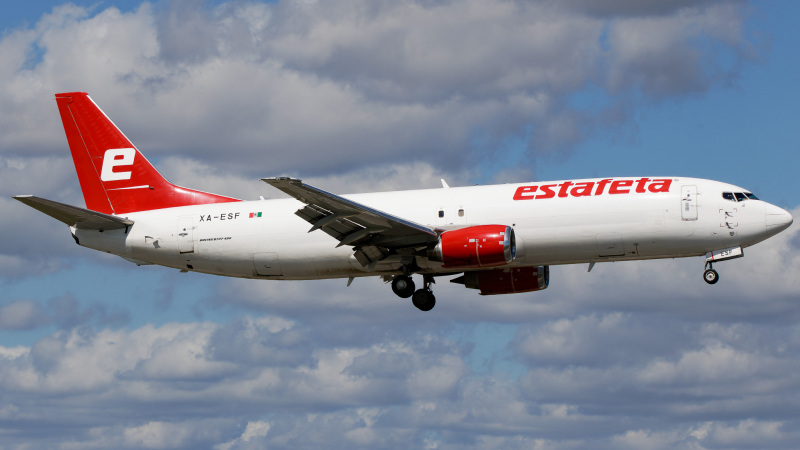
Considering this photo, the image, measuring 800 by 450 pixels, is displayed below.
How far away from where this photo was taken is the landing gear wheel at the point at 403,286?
2143 inches

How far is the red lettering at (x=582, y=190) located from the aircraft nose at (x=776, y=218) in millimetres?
7925

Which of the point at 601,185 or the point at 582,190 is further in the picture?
the point at 601,185

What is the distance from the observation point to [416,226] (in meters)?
50.7

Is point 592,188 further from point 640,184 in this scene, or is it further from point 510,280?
point 510,280

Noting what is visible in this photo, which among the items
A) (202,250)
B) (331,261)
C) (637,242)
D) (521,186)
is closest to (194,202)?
(202,250)

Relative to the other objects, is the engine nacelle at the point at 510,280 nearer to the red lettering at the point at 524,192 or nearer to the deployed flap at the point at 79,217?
the red lettering at the point at 524,192

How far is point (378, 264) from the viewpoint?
2124 inches

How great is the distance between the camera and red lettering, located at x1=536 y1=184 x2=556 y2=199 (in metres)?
51.1

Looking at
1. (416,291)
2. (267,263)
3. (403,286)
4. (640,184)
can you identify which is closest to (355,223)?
(403,286)

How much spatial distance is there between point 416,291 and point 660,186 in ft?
43.5

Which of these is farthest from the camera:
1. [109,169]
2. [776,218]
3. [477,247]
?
[109,169]

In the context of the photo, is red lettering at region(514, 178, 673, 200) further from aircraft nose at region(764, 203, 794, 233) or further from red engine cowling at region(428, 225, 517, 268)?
aircraft nose at region(764, 203, 794, 233)

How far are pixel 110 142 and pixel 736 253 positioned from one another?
3340cm

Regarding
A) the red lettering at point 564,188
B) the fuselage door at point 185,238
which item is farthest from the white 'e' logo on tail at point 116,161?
the red lettering at point 564,188
